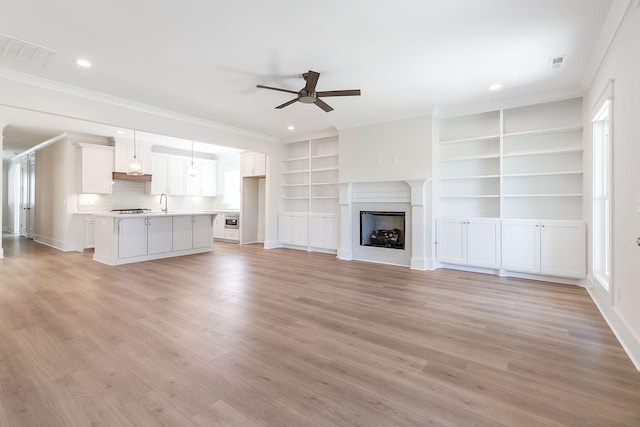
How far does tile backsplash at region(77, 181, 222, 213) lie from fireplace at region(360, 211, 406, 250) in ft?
19.9

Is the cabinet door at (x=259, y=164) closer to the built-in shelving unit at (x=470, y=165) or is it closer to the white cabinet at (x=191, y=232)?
the white cabinet at (x=191, y=232)

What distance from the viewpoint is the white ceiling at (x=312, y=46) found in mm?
2584

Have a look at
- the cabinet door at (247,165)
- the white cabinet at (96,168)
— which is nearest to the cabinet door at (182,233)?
the cabinet door at (247,165)

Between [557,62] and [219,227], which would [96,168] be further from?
[557,62]

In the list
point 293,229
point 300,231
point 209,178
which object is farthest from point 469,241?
point 209,178

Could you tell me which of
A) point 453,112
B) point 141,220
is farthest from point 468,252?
point 141,220

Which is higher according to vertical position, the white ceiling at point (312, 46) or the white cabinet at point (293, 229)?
the white ceiling at point (312, 46)

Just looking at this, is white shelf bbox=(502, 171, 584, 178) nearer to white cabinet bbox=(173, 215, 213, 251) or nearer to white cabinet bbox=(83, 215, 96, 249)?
white cabinet bbox=(173, 215, 213, 251)

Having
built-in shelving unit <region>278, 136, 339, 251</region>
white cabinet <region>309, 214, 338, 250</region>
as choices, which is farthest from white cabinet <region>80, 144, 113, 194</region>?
white cabinet <region>309, 214, 338, 250</region>

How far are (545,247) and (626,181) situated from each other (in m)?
2.19

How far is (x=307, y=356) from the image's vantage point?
221 centimetres

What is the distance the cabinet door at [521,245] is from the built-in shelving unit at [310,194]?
3275 millimetres

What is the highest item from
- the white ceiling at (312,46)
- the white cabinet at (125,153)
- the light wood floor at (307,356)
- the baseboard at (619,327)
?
the white ceiling at (312,46)

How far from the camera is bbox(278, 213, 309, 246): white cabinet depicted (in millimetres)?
7324
